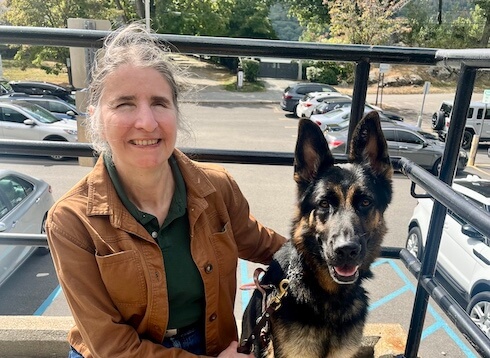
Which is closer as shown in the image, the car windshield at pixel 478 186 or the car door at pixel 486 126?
the car windshield at pixel 478 186

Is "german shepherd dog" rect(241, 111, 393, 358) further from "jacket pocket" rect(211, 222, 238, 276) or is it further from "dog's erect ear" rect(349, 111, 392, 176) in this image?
"jacket pocket" rect(211, 222, 238, 276)

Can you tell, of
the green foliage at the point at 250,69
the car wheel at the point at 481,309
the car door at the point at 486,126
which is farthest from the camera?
the green foliage at the point at 250,69

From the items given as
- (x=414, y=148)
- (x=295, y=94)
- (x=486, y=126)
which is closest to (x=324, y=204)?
(x=414, y=148)

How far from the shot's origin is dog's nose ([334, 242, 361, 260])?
1854 mm

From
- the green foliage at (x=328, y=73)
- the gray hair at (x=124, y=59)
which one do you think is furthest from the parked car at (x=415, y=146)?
the green foliage at (x=328, y=73)

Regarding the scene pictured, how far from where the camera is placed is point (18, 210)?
6418 mm

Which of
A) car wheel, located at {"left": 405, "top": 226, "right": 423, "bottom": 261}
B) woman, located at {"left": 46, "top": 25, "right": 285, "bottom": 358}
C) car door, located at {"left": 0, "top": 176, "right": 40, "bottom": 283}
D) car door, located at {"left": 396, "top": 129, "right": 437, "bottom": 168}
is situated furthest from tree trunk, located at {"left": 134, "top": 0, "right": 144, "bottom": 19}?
woman, located at {"left": 46, "top": 25, "right": 285, "bottom": 358}

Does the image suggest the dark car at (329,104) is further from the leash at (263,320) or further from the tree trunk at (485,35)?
the tree trunk at (485,35)

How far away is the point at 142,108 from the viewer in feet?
5.40

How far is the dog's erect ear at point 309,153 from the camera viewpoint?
1.96 meters

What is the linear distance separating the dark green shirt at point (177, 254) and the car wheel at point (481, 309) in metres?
4.75

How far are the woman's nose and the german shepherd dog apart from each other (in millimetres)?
728

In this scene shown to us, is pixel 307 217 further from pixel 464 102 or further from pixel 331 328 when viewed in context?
pixel 464 102

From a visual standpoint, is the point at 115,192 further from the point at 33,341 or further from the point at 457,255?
the point at 457,255
